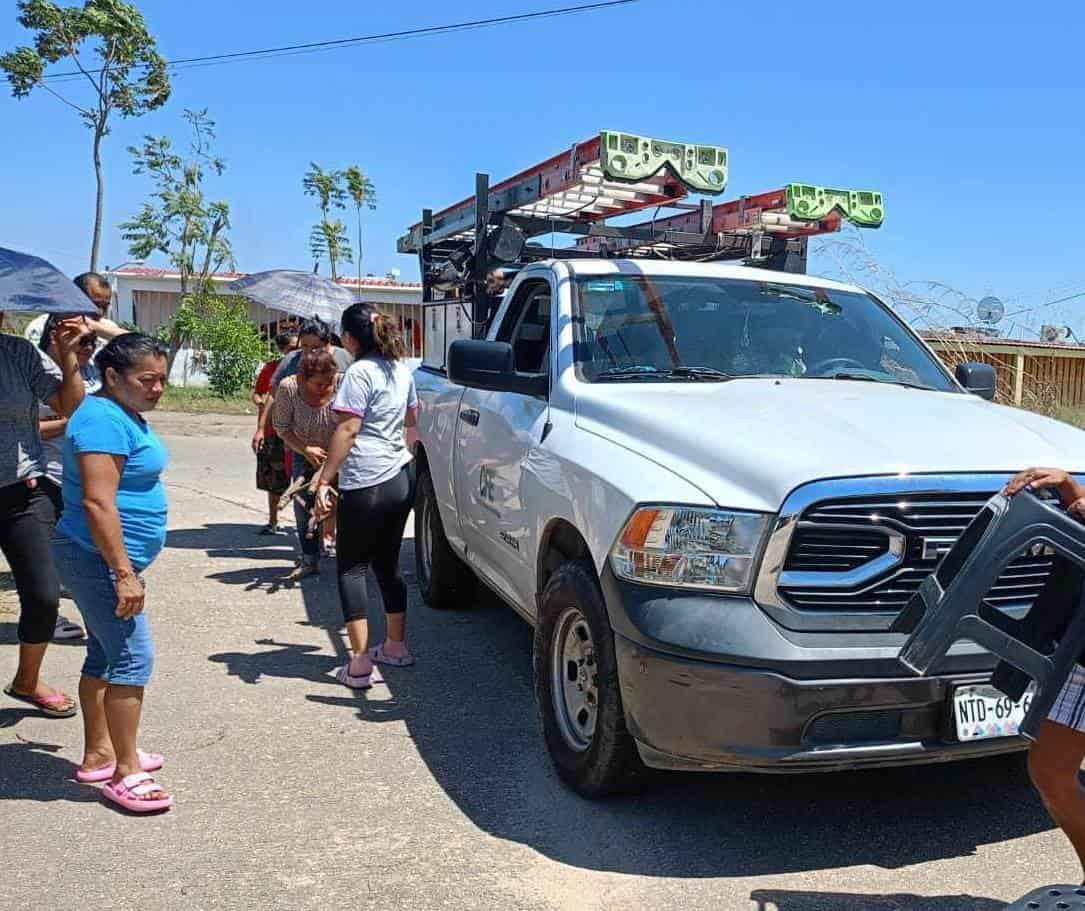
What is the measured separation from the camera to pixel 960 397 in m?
4.56

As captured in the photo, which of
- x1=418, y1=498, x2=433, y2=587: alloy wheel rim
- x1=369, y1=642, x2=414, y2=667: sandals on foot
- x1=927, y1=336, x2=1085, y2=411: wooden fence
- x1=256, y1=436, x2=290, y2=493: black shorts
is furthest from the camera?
x1=927, y1=336, x2=1085, y2=411: wooden fence

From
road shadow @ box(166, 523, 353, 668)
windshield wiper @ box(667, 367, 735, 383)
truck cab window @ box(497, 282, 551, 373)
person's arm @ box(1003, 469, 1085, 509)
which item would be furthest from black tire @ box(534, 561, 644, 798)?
road shadow @ box(166, 523, 353, 668)

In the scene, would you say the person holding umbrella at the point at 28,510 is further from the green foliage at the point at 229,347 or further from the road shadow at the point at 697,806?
the green foliage at the point at 229,347

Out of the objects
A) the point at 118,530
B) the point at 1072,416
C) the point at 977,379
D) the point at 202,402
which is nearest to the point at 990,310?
the point at 1072,416

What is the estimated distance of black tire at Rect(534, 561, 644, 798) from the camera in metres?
3.65

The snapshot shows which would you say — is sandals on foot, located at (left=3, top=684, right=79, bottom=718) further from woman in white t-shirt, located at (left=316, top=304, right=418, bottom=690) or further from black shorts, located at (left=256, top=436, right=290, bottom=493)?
black shorts, located at (left=256, top=436, right=290, bottom=493)

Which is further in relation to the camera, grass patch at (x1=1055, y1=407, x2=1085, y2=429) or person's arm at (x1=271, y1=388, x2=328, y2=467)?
grass patch at (x1=1055, y1=407, x2=1085, y2=429)

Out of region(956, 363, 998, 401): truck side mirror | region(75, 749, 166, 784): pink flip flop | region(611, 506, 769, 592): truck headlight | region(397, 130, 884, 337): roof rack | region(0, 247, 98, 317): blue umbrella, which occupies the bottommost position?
region(75, 749, 166, 784): pink flip flop

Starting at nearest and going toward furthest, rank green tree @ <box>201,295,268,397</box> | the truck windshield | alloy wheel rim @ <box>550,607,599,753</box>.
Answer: alloy wheel rim @ <box>550,607,599,753</box>
the truck windshield
green tree @ <box>201,295,268,397</box>

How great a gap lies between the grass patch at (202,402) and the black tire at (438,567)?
49.2 feet

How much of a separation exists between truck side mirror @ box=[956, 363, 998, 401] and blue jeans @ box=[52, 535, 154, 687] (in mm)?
3791

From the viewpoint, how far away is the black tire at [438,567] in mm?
6652

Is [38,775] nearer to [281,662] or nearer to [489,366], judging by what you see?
[281,662]

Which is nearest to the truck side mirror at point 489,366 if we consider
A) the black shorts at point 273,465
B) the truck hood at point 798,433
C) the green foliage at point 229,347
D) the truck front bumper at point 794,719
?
the truck hood at point 798,433
